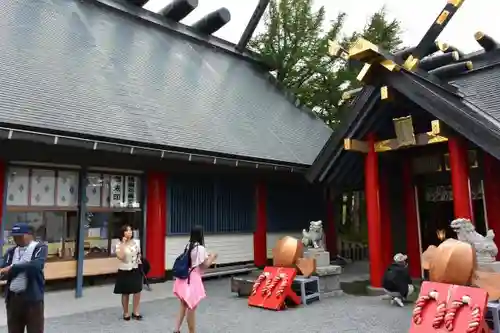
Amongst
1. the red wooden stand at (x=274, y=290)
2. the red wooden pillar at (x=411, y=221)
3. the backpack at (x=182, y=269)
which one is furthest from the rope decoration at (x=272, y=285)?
the red wooden pillar at (x=411, y=221)

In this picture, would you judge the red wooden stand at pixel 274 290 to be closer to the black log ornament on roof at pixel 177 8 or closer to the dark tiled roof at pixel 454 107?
the dark tiled roof at pixel 454 107

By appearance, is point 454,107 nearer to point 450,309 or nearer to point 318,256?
point 318,256

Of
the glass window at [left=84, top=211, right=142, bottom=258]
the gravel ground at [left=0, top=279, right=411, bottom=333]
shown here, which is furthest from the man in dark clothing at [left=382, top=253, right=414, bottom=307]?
the glass window at [left=84, top=211, right=142, bottom=258]

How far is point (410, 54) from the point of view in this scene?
9516mm

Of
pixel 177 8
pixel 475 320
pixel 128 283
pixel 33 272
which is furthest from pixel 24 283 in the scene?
pixel 177 8

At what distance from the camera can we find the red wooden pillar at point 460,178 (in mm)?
7691

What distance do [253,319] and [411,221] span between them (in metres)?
5.62

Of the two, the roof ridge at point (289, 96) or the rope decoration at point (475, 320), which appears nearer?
the rope decoration at point (475, 320)

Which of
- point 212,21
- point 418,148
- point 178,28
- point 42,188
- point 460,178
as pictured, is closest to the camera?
point 460,178

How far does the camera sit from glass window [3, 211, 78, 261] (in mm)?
8164

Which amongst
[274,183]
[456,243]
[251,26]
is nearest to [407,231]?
[274,183]

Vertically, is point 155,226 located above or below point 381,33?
below

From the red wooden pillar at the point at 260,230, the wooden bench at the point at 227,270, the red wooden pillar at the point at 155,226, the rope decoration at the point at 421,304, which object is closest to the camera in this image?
the rope decoration at the point at 421,304

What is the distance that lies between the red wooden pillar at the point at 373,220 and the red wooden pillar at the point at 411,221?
1.75 meters
